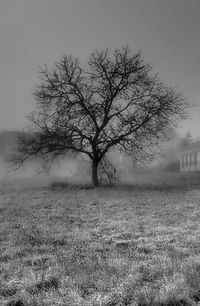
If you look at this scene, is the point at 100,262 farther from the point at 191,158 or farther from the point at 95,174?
the point at 191,158

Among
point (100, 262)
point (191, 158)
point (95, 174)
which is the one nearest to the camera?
point (100, 262)

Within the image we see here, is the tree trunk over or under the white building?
under

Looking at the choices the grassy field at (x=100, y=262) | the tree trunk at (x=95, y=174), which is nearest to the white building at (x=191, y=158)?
the tree trunk at (x=95, y=174)

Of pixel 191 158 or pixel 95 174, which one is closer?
pixel 95 174

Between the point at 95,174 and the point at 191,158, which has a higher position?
the point at 191,158

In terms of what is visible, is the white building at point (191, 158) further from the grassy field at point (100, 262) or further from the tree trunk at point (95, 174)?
the grassy field at point (100, 262)

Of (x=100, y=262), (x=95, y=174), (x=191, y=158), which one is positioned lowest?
(x=100, y=262)

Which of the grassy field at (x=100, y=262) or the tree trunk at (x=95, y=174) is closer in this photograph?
the grassy field at (x=100, y=262)

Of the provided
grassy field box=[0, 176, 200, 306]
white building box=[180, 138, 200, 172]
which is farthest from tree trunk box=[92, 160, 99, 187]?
white building box=[180, 138, 200, 172]

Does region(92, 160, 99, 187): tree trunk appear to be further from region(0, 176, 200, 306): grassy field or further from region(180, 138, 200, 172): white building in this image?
region(180, 138, 200, 172): white building

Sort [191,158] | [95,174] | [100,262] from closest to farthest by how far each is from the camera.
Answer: [100,262] → [95,174] → [191,158]

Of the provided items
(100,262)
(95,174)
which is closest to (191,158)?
(95,174)

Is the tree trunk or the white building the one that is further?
the white building

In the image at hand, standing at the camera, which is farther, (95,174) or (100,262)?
(95,174)
